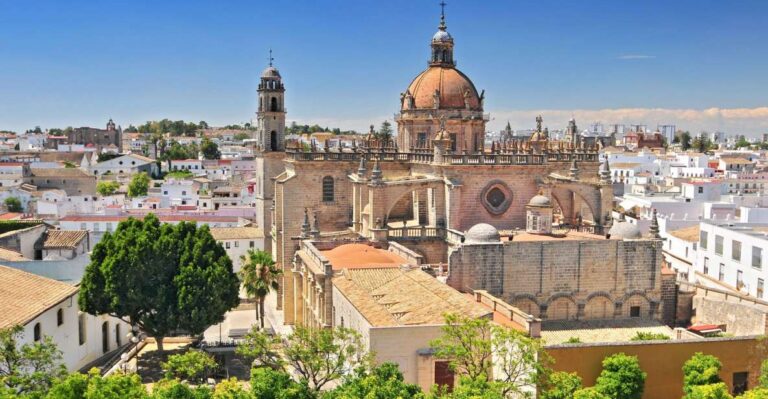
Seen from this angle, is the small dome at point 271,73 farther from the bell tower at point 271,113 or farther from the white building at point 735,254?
the white building at point 735,254

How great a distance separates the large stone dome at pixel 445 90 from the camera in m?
40.5

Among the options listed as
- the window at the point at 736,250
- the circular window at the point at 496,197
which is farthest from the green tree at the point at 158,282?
the window at the point at 736,250

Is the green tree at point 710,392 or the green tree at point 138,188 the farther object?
the green tree at point 138,188

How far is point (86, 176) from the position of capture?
77250mm

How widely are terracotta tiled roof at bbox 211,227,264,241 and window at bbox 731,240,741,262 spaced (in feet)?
89.3

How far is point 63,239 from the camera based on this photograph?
38781 mm

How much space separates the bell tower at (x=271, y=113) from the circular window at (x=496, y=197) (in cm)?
1416

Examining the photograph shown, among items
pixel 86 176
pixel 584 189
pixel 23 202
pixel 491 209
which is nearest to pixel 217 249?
pixel 491 209

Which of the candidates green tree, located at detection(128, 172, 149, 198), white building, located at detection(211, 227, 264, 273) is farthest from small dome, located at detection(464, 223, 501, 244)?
green tree, located at detection(128, 172, 149, 198)

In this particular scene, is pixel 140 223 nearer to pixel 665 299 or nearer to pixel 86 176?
pixel 665 299

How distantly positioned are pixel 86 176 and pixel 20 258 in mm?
47096

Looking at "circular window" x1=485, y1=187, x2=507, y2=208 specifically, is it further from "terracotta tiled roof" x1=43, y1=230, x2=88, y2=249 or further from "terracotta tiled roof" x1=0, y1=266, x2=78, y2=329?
"terracotta tiled roof" x1=43, y1=230, x2=88, y2=249

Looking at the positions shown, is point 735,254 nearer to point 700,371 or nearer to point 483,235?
point 483,235

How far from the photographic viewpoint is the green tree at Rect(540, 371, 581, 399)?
17.9 meters
